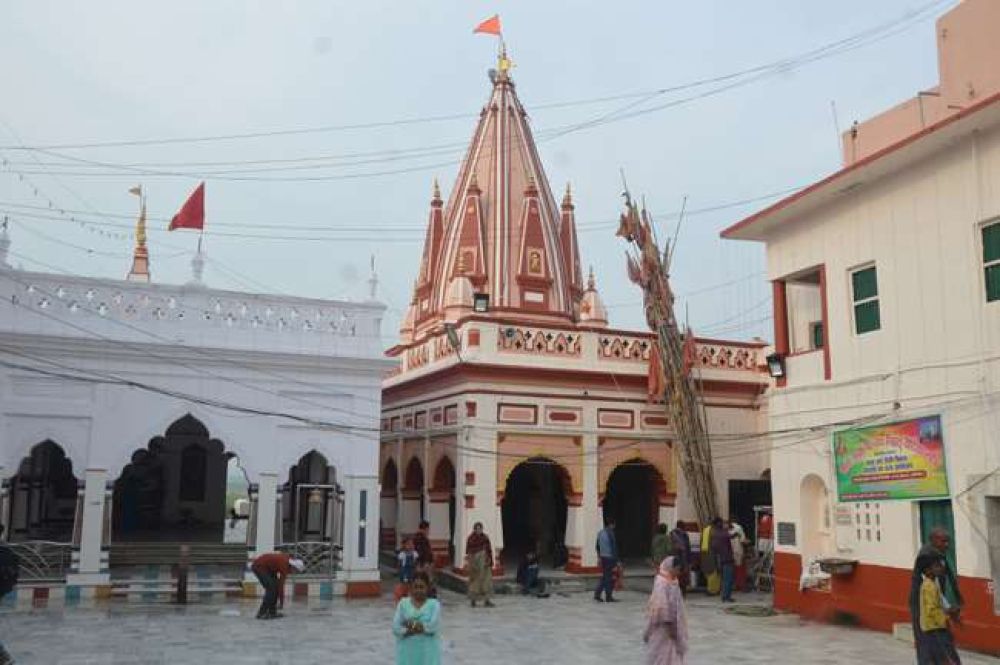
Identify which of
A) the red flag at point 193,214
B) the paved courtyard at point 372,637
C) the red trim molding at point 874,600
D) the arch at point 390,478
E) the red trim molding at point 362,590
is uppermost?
the red flag at point 193,214

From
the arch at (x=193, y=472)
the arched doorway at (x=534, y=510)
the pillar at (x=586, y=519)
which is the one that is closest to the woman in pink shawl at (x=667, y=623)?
the pillar at (x=586, y=519)

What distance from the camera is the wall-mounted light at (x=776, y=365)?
13.8m

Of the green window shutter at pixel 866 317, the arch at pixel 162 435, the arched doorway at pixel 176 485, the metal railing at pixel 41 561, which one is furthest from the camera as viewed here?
the arched doorway at pixel 176 485

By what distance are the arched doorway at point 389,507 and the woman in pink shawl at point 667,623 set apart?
14.1 m

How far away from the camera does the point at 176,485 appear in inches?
914

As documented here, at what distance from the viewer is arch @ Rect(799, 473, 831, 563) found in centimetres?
1310

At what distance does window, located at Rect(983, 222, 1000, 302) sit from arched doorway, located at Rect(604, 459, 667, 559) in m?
10.4

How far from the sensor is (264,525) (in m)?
14.6

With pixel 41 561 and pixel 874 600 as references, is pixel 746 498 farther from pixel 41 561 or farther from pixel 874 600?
pixel 41 561

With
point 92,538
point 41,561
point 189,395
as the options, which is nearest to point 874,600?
point 189,395

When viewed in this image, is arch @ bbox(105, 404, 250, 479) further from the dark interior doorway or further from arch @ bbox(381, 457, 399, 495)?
the dark interior doorway

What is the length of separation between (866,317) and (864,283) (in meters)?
0.48

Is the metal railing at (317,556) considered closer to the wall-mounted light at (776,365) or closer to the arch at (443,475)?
the arch at (443,475)

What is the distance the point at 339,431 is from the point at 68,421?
4.19 metres
